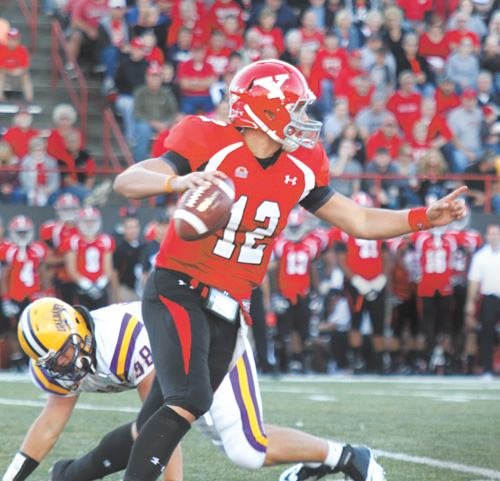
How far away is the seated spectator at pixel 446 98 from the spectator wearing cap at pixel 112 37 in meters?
3.99

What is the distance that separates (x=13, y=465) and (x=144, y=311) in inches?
39.0

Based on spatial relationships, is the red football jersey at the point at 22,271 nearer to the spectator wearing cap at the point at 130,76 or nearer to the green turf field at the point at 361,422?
the green turf field at the point at 361,422

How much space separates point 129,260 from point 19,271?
114 cm

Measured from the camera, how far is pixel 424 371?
10.5m

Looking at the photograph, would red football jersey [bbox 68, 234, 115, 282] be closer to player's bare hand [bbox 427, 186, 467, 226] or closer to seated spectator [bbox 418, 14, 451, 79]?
seated spectator [bbox 418, 14, 451, 79]

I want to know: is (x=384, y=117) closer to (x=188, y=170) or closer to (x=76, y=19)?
(x=76, y=19)

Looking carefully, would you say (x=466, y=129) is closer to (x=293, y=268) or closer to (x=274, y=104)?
(x=293, y=268)

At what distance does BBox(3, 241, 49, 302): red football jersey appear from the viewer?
9.88 meters

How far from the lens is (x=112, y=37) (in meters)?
12.0

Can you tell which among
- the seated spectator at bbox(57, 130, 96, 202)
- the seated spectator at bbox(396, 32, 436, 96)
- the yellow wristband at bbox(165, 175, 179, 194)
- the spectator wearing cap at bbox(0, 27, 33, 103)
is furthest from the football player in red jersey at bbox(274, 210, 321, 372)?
the yellow wristband at bbox(165, 175, 179, 194)

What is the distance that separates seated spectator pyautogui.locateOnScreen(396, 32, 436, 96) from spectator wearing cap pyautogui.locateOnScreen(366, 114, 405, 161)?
1083mm

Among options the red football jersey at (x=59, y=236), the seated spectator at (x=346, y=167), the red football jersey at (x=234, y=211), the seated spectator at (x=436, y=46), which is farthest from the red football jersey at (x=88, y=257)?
the red football jersey at (x=234, y=211)

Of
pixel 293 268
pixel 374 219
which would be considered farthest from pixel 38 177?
pixel 374 219

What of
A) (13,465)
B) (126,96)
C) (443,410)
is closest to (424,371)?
(443,410)
